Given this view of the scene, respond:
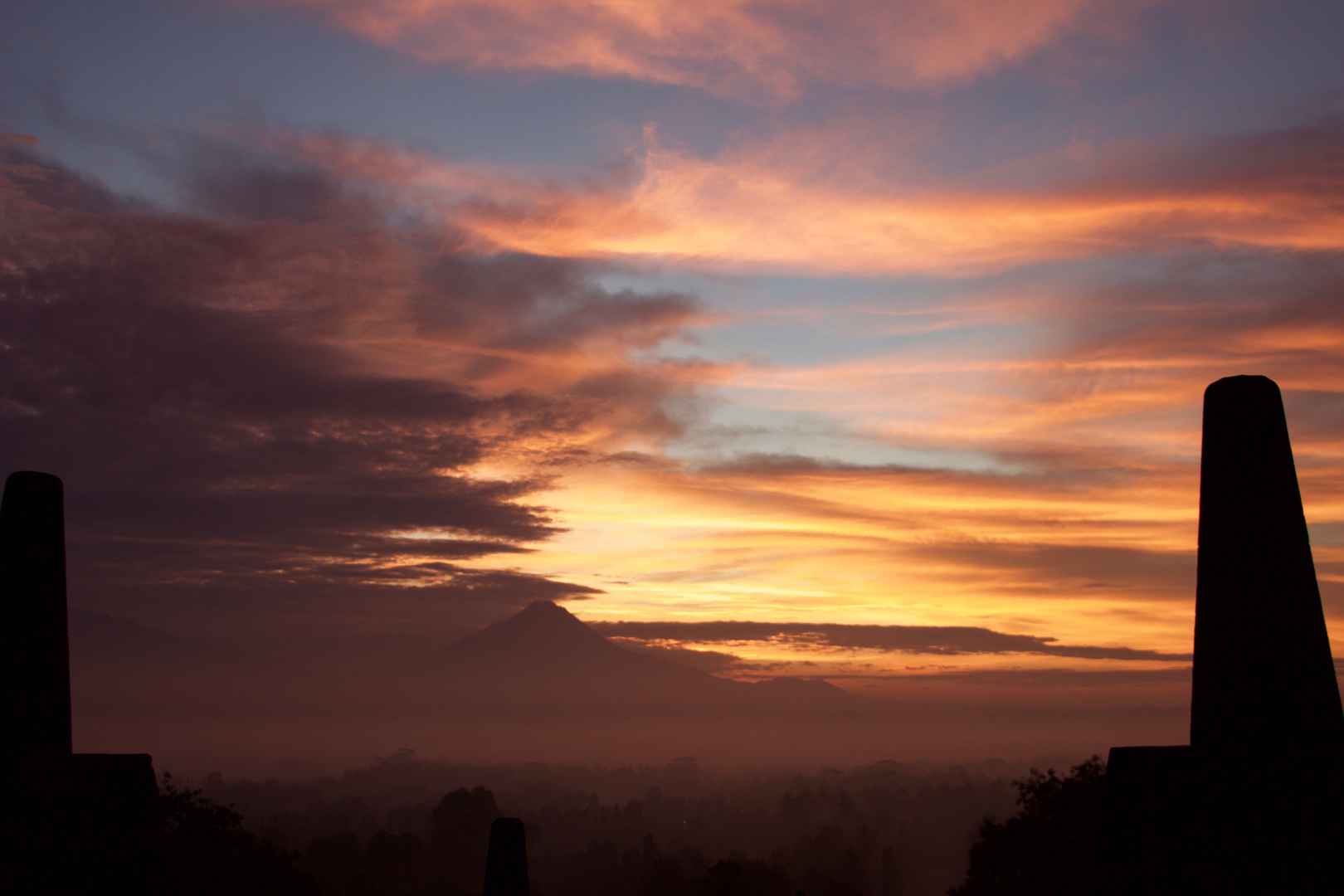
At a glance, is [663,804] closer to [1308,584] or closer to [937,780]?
[937,780]

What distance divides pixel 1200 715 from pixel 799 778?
198 meters

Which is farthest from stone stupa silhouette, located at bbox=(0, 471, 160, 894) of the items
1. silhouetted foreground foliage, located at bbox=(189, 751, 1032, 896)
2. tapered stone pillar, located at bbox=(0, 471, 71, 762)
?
silhouetted foreground foliage, located at bbox=(189, 751, 1032, 896)

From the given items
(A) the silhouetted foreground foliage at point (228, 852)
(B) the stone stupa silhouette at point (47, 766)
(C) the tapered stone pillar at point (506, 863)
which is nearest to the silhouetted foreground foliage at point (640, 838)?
(A) the silhouetted foreground foliage at point (228, 852)

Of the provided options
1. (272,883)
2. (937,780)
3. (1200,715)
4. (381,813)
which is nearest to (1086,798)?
(1200,715)

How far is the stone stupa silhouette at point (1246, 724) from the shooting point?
6457 millimetres

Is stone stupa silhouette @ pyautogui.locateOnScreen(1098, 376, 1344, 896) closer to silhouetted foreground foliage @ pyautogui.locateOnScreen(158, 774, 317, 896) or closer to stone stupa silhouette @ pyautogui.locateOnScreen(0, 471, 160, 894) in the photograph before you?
stone stupa silhouette @ pyautogui.locateOnScreen(0, 471, 160, 894)

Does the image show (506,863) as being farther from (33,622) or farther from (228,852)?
(228,852)

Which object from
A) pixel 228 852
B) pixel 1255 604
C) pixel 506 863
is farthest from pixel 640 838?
pixel 1255 604

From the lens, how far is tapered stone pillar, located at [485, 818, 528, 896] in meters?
11.6

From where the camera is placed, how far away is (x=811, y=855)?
247 ft

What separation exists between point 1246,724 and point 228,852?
22.5 m

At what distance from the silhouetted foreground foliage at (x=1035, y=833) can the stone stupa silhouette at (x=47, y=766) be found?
56.2 feet

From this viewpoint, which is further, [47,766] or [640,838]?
[640,838]

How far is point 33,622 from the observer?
846 cm
